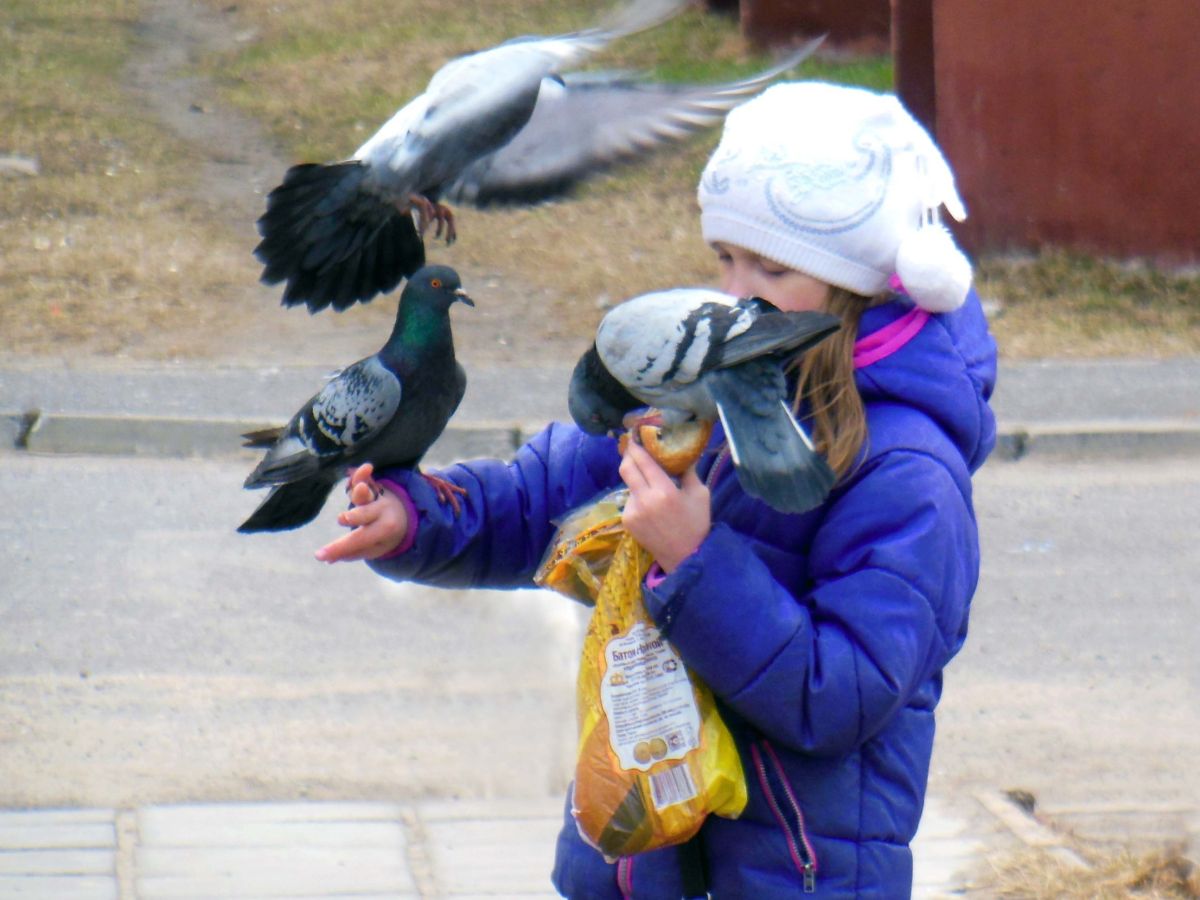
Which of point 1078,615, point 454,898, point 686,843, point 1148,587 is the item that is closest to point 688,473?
point 686,843

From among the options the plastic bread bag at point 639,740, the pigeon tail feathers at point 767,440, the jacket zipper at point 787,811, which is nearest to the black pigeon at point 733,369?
the pigeon tail feathers at point 767,440

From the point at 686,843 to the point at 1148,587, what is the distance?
4.24 meters

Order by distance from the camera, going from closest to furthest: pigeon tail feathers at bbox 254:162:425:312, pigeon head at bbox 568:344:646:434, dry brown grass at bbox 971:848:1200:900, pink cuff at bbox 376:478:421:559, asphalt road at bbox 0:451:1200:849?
1. pigeon head at bbox 568:344:646:434
2. pink cuff at bbox 376:478:421:559
3. pigeon tail feathers at bbox 254:162:425:312
4. dry brown grass at bbox 971:848:1200:900
5. asphalt road at bbox 0:451:1200:849

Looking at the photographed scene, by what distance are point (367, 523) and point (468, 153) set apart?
74 centimetres

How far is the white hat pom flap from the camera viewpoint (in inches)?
79.2

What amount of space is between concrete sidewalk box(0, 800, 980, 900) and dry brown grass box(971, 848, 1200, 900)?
0.11 metres

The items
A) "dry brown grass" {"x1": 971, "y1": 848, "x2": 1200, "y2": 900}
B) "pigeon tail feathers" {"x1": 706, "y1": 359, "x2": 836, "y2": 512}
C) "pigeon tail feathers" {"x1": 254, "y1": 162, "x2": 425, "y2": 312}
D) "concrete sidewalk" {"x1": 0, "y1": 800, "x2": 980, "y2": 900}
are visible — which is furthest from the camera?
"concrete sidewalk" {"x1": 0, "y1": 800, "x2": 980, "y2": 900}

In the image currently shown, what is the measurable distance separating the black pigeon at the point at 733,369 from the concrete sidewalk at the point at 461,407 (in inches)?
213

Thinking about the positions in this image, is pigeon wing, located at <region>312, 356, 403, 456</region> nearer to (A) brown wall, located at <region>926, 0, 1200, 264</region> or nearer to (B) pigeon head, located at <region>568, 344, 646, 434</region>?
(B) pigeon head, located at <region>568, 344, 646, 434</region>

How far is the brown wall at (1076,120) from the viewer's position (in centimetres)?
930

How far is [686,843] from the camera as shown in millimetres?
2117

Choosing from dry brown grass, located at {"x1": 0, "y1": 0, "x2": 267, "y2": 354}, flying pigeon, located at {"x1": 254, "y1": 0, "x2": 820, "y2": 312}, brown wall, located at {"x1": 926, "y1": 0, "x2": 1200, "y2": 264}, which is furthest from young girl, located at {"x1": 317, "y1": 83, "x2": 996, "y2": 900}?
brown wall, located at {"x1": 926, "y1": 0, "x2": 1200, "y2": 264}

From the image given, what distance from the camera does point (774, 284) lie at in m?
2.13

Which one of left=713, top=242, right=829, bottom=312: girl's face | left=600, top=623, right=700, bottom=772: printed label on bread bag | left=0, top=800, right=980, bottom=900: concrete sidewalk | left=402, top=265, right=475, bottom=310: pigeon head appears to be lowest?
left=0, top=800, right=980, bottom=900: concrete sidewalk
